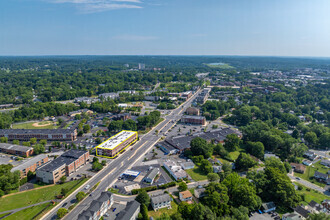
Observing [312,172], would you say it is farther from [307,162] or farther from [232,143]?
[232,143]

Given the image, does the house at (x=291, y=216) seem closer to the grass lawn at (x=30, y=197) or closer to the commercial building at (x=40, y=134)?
the grass lawn at (x=30, y=197)

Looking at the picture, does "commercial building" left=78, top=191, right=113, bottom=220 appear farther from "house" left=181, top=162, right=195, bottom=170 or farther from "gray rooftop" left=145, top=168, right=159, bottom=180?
"house" left=181, top=162, right=195, bottom=170

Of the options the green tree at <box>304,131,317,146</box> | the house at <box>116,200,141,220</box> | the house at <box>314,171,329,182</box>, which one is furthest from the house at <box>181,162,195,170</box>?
the green tree at <box>304,131,317,146</box>

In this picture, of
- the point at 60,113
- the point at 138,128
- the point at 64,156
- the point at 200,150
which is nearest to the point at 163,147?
the point at 200,150

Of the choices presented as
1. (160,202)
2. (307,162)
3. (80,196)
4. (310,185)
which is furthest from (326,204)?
(80,196)

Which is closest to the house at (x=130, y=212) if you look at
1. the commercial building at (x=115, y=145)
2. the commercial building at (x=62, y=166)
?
the commercial building at (x=62, y=166)
